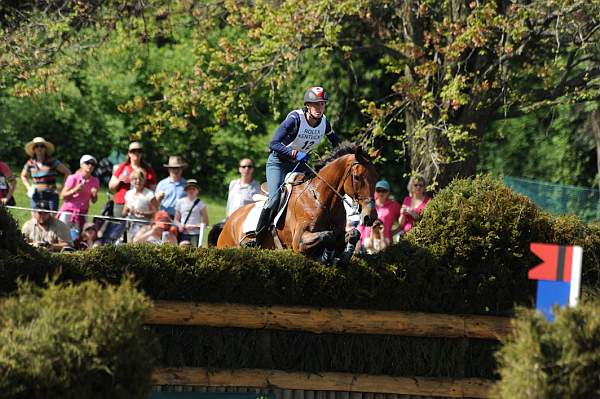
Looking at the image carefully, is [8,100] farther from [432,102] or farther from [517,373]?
[517,373]

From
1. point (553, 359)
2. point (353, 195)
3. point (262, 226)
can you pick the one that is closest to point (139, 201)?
point (262, 226)

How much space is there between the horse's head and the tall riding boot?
1.20 metres

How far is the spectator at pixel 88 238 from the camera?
51.1 ft

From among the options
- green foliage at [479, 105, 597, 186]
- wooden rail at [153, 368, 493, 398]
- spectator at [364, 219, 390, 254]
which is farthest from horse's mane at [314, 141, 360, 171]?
green foliage at [479, 105, 597, 186]

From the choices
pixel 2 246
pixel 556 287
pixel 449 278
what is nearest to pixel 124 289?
pixel 2 246

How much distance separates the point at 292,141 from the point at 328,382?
3.07m

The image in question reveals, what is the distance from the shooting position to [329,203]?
12203 millimetres

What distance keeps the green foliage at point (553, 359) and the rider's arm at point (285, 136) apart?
5223mm

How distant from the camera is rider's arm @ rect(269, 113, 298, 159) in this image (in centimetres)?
1250

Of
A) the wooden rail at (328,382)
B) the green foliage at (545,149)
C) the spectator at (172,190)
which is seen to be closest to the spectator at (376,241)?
the spectator at (172,190)

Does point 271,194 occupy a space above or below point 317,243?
above

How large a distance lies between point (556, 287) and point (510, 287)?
3.12m

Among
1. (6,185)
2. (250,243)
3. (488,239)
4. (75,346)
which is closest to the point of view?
(75,346)

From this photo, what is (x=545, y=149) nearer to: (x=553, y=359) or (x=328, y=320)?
(x=328, y=320)
